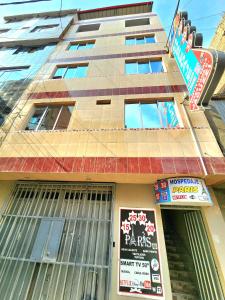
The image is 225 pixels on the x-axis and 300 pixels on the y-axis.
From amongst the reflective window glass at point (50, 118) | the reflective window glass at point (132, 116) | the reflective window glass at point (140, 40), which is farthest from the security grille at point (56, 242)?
the reflective window glass at point (140, 40)

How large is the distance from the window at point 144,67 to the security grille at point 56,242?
587 cm

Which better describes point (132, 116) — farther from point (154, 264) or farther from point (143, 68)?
point (154, 264)

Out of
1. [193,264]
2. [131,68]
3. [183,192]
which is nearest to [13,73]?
[131,68]

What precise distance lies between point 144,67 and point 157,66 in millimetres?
640

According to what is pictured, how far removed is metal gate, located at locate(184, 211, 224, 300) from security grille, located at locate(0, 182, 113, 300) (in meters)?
2.36

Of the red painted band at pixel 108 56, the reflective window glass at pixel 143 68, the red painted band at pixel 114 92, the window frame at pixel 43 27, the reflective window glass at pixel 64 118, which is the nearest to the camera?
the reflective window glass at pixel 64 118

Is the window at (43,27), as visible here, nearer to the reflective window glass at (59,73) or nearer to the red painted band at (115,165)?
the reflective window glass at (59,73)

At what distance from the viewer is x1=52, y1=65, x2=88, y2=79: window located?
8.09 metres

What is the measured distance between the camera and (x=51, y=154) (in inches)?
196

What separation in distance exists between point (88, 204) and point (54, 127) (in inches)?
123

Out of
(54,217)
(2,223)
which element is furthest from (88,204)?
(2,223)

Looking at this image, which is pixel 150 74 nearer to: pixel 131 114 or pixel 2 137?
pixel 131 114

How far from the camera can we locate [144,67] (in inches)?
316

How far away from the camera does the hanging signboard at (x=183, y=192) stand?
12.8 ft
